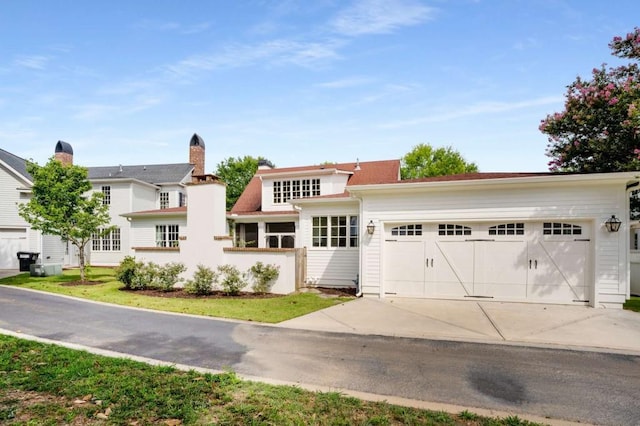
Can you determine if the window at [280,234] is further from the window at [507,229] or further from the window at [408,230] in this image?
the window at [507,229]

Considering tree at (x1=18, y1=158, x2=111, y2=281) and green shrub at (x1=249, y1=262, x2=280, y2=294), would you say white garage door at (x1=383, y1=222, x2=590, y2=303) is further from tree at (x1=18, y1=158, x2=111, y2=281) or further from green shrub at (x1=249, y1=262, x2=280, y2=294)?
tree at (x1=18, y1=158, x2=111, y2=281)

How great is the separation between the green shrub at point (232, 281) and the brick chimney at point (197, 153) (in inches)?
728

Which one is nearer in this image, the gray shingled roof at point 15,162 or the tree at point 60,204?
the tree at point 60,204

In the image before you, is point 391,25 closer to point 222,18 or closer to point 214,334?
point 222,18

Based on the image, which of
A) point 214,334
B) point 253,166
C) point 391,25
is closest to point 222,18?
point 391,25

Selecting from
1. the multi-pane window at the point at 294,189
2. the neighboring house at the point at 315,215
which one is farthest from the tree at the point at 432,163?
the multi-pane window at the point at 294,189

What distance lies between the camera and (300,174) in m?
18.5

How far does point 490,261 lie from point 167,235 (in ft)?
58.6

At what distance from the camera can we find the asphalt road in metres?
4.14

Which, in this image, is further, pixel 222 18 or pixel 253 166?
pixel 253 166

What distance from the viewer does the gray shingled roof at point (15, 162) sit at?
70.2 feet

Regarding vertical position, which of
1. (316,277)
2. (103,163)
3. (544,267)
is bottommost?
(316,277)

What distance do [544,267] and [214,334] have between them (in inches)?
381

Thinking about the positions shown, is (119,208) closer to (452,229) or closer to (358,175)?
(358,175)
